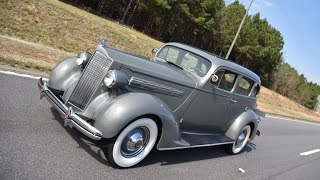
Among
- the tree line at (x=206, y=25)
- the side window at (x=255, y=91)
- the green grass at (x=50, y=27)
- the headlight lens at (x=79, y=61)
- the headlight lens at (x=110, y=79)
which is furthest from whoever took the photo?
the tree line at (x=206, y=25)

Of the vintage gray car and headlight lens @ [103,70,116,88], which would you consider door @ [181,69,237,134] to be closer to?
the vintage gray car

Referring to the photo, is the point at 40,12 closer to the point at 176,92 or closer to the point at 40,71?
the point at 40,71

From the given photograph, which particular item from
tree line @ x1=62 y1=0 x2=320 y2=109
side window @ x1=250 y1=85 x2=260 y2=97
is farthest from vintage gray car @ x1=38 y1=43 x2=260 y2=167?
tree line @ x1=62 y1=0 x2=320 y2=109

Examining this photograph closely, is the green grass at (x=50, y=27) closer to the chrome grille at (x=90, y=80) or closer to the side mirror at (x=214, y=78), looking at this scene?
the chrome grille at (x=90, y=80)

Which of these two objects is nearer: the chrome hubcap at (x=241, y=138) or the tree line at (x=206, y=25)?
the chrome hubcap at (x=241, y=138)

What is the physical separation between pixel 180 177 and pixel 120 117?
1.62 m

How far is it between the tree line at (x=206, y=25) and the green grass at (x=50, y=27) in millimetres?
20040

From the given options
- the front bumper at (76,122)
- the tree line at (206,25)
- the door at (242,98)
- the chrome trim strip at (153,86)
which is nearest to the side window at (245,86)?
the door at (242,98)

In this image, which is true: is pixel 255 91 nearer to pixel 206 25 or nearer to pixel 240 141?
pixel 240 141

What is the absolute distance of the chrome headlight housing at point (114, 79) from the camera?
15.8ft

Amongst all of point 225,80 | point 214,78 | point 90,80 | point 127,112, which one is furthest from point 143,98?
point 225,80

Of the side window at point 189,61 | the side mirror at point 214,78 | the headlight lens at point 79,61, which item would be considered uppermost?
the side window at point 189,61

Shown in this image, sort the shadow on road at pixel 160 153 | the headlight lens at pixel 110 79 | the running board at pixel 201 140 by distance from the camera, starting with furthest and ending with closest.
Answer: the running board at pixel 201 140, the shadow on road at pixel 160 153, the headlight lens at pixel 110 79

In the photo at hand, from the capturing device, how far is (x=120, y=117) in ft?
15.3
